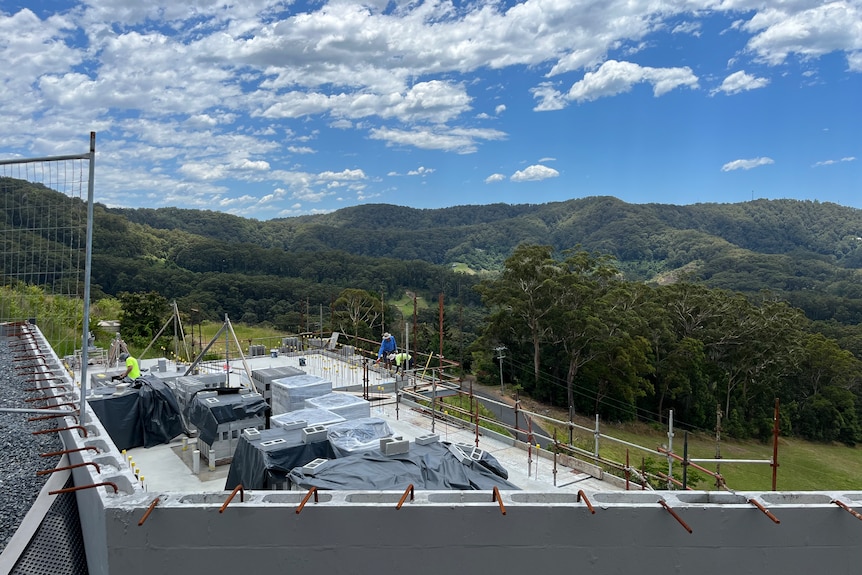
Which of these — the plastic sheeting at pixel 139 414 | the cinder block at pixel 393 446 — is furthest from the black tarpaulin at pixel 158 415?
the cinder block at pixel 393 446

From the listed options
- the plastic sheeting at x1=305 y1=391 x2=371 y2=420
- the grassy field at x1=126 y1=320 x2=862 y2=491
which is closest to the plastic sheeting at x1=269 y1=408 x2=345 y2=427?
the plastic sheeting at x1=305 y1=391 x2=371 y2=420

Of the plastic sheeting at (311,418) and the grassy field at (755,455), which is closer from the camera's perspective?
the plastic sheeting at (311,418)

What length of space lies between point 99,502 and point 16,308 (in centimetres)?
2285

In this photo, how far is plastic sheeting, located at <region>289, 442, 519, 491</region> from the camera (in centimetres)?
779

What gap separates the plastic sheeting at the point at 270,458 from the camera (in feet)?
31.9

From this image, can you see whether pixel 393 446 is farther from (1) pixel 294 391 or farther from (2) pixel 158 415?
(2) pixel 158 415

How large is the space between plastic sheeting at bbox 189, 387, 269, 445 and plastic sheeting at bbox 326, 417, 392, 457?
2.72 metres

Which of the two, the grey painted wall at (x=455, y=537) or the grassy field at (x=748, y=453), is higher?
the grey painted wall at (x=455, y=537)

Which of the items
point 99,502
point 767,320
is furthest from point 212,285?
point 99,502

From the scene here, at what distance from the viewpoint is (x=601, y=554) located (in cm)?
568

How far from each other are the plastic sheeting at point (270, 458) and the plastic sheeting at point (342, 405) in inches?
107

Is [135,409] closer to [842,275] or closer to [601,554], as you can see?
[601,554]

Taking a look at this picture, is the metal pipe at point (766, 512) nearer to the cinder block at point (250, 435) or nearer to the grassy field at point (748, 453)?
the cinder block at point (250, 435)

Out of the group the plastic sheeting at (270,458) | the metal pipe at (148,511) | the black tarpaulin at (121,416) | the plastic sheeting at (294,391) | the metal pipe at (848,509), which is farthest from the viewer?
the plastic sheeting at (294,391)
